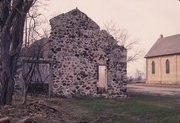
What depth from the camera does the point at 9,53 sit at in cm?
1184

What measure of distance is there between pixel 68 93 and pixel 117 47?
4.92m

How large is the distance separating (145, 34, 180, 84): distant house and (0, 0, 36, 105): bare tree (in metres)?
36.3

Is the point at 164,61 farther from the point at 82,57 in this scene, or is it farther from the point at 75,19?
the point at 75,19

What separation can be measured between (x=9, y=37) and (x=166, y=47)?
135ft

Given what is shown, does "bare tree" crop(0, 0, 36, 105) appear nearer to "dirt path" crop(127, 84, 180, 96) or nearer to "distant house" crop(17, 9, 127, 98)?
"distant house" crop(17, 9, 127, 98)

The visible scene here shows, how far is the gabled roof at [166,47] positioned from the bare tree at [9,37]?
36.9 m

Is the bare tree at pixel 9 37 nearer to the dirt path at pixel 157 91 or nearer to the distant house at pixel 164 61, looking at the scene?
the dirt path at pixel 157 91

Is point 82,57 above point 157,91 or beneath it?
above

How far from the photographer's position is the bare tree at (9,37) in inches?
450

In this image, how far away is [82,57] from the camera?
744 inches

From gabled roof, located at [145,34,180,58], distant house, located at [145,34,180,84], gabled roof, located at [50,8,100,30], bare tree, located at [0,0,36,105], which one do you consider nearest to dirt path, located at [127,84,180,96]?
gabled roof, located at [50,8,100,30]

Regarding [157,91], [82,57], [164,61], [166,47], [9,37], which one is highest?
[166,47]

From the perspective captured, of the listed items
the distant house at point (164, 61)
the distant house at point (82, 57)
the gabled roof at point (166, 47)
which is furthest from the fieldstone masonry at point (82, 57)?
the gabled roof at point (166, 47)

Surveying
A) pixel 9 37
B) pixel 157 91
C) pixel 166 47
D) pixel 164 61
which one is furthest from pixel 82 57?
pixel 166 47
